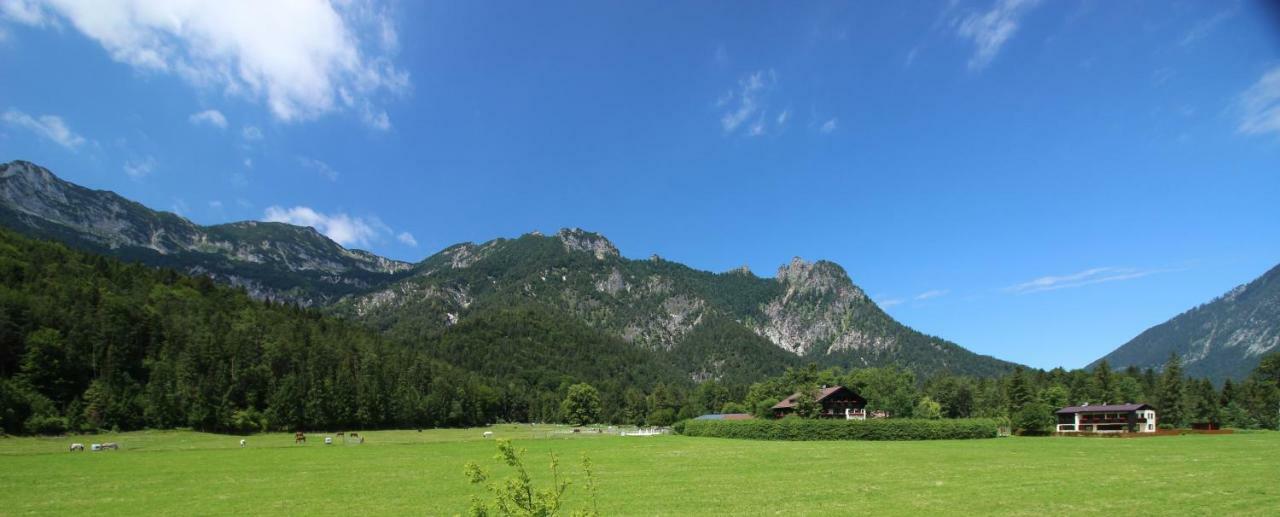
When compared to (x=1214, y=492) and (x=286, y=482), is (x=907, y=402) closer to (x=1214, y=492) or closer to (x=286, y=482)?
(x=1214, y=492)

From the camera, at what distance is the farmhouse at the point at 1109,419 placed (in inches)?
3007

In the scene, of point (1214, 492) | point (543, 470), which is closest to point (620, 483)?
point (543, 470)

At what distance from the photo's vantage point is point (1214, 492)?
21.0 metres

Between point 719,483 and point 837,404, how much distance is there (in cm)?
6465

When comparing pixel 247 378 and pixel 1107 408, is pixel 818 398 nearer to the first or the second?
pixel 1107 408

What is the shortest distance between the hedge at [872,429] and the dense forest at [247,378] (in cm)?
1550

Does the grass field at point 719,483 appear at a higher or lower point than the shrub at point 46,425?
higher

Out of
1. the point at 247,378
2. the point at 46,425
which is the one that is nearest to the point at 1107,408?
the point at 247,378

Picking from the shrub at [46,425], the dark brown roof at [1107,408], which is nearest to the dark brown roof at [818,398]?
the dark brown roof at [1107,408]

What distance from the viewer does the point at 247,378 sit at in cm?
8081

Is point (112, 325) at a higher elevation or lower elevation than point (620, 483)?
higher

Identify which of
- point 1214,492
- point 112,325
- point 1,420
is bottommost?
point 1,420

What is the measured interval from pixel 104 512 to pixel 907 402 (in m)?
90.9

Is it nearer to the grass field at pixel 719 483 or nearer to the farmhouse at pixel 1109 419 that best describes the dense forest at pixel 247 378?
the farmhouse at pixel 1109 419
